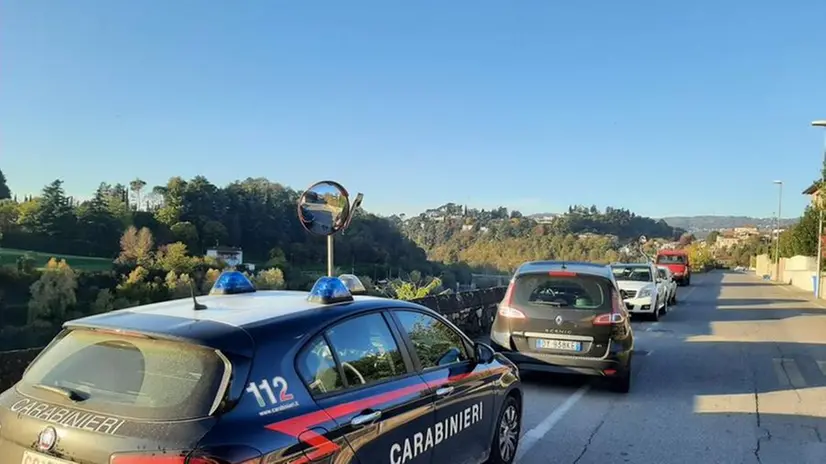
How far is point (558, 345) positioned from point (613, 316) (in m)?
0.77

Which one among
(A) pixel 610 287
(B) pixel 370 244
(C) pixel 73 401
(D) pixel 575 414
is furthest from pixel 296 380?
(B) pixel 370 244

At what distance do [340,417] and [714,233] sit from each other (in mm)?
171272

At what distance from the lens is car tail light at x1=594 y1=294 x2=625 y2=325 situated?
7430mm

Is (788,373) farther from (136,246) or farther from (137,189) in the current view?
(137,189)

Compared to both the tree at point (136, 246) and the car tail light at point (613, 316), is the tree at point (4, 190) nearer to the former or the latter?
the tree at point (136, 246)

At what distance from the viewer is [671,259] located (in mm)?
36250

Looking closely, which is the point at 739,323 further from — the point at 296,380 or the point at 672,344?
the point at 296,380

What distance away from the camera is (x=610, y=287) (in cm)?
777

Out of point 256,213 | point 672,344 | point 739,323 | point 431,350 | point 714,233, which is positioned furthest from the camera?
point 714,233

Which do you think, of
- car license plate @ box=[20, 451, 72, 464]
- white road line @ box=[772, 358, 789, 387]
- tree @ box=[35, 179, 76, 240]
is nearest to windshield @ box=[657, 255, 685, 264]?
white road line @ box=[772, 358, 789, 387]

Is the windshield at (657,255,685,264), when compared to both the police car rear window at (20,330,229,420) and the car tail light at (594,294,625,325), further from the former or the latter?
the police car rear window at (20,330,229,420)

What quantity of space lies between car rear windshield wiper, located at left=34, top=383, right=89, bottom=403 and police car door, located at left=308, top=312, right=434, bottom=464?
3.35 ft

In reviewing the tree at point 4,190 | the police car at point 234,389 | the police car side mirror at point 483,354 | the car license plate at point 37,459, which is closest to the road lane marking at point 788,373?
the police car side mirror at point 483,354

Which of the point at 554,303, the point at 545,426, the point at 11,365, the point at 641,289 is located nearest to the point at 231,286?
the point at 11,365
